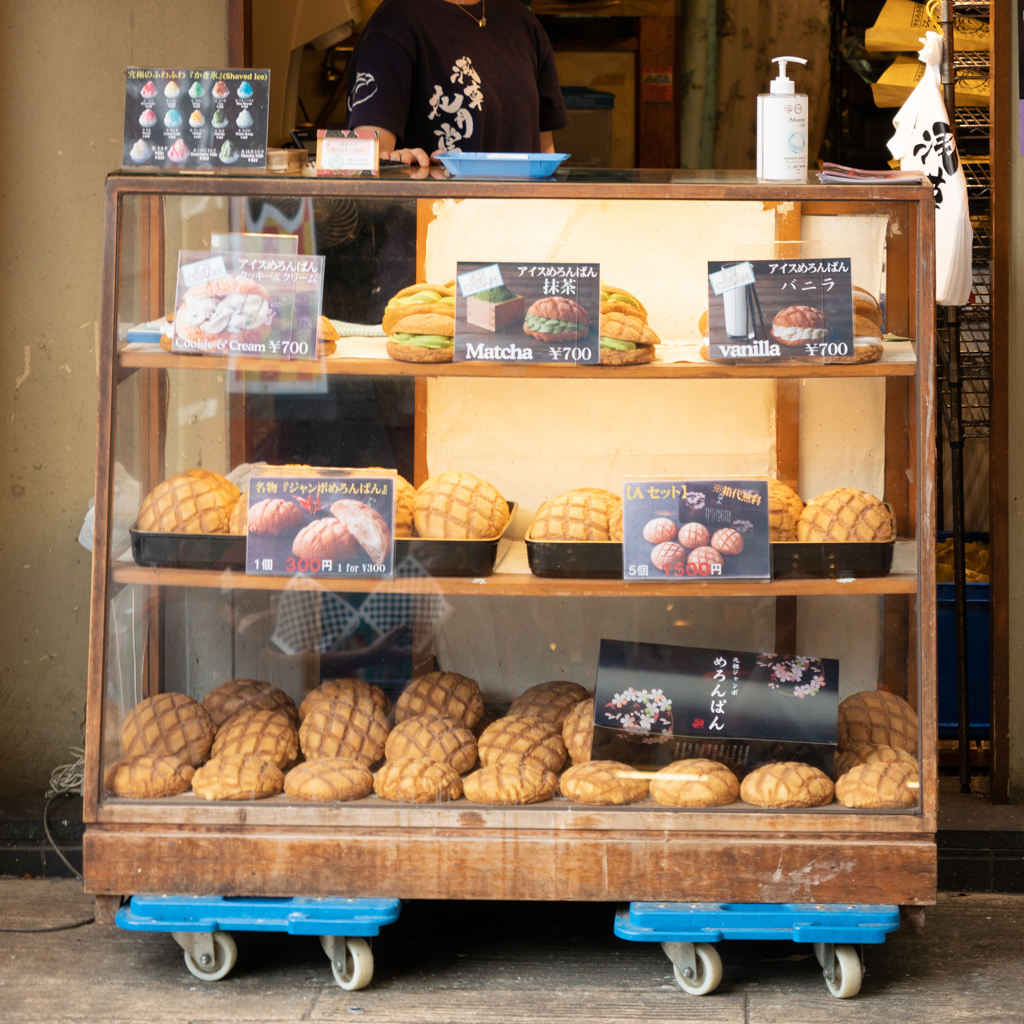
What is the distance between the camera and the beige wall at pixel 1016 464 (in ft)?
10.1

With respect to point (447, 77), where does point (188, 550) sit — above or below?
below

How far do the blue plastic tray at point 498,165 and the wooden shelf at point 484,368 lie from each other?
0.38 metres

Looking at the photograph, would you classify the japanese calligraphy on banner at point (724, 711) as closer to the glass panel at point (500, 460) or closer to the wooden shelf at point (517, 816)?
the glass panel at point (500, 460)

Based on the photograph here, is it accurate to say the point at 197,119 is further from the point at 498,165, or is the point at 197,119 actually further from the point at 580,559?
the point at 580,559

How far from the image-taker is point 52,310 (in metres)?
3.15

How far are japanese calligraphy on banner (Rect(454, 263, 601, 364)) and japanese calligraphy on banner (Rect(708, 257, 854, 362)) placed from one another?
0.27 metres

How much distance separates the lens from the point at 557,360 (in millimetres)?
2402

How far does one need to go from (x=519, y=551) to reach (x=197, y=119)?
1.11 meters

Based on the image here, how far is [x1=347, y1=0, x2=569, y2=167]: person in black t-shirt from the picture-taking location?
3092 millimetres

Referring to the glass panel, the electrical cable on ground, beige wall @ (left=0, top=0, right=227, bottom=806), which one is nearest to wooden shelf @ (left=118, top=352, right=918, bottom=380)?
the glass panel

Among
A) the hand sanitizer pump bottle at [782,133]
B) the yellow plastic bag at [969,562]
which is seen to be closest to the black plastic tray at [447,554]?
the hand sanitizer pump bottle at [782,133]

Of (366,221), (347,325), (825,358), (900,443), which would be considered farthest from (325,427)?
(900,443)

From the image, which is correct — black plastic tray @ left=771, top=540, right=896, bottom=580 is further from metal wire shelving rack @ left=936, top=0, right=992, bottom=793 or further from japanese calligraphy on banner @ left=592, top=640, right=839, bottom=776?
metal wire shelving rack @ left=936, top=0, right=992, bottom=793

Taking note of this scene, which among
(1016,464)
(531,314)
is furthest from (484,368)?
(1016,464)
